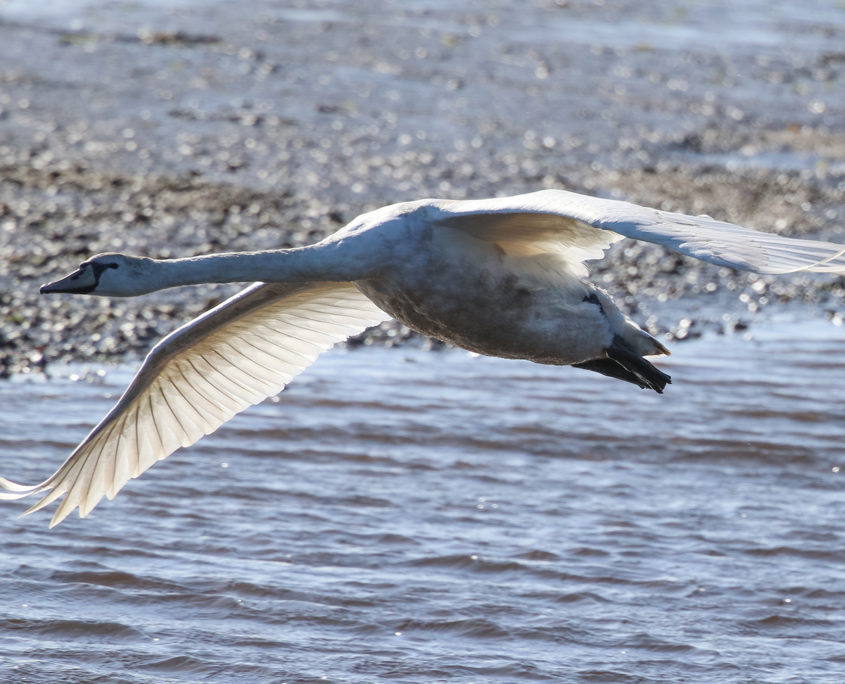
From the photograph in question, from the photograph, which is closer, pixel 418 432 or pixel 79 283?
pixel 79 283

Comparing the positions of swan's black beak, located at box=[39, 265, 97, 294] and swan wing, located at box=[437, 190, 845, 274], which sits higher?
swan wing, located at box=[437, 190, 845, 274]

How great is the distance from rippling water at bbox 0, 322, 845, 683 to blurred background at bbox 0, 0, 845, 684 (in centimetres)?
2

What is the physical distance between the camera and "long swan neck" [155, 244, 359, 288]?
504 centimetres

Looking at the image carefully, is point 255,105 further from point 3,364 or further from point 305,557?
point 305,557

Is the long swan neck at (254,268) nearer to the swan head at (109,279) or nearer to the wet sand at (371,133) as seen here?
the swan head at (109,279)

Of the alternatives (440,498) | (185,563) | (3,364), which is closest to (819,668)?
(440,498)

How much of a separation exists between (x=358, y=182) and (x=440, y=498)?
18.9ft

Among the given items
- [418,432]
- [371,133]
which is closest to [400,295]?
[418,432]

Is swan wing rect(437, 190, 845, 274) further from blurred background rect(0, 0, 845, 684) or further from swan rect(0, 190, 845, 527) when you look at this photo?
blurred background rect(0, 0, 845, 684)

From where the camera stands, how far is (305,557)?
283 inches

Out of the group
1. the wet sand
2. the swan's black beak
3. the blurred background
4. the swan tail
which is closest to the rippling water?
the blurred background

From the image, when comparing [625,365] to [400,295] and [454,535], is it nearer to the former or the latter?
[400,295]

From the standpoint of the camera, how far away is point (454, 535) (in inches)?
295

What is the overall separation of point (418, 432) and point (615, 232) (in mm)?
4153
